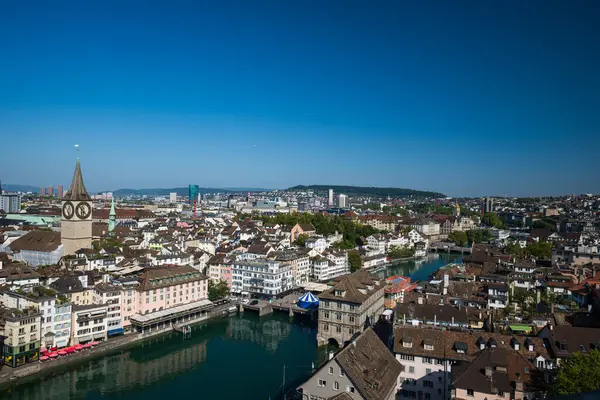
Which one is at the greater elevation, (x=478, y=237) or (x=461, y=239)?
(x=478, y=237)

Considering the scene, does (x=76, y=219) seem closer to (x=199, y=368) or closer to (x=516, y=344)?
(x=199, y=368)

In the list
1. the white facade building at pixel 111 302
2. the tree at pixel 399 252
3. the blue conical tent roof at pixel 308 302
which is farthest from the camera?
the tree at pixel 399 252

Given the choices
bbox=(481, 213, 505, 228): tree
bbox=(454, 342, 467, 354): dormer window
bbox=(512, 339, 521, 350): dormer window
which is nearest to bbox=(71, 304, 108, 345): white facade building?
bbox=(454, 342, 467, 354): dormer window

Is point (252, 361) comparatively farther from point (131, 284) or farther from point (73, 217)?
point (73, 217)

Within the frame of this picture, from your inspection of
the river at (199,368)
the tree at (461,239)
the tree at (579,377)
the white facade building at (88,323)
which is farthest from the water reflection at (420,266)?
the tree at (579,377)

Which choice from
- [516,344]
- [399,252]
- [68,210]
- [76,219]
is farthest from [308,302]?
[399,252]

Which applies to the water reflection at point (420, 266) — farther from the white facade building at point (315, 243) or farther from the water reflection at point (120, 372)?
the water reflection at point (120, 372)
